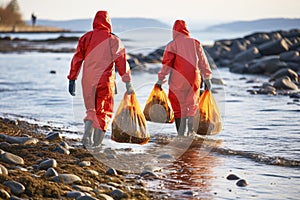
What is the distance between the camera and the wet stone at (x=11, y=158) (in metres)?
6.18

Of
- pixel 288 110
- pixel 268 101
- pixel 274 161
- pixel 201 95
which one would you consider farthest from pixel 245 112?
pixel 274 161

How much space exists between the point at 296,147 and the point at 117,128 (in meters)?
2.53

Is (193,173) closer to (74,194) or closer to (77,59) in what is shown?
(74,194)

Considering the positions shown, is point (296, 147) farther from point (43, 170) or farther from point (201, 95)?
point (43, 170)

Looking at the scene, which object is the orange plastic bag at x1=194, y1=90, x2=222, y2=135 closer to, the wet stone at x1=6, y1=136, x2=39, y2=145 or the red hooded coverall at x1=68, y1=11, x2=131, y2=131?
the red hooded coverall at x1=68, y1=11, x2=131, y2=131

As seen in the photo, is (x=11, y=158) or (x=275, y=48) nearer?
(x=11, y=158)

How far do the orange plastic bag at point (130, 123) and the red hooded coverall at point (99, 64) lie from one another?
0.23 metres

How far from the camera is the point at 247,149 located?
818 cm

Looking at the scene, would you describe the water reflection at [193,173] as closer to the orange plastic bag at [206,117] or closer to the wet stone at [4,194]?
the orange plastic bag at [206,117]

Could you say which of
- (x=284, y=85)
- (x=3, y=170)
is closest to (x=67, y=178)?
(x=3, y=170)

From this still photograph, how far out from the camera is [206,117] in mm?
8805

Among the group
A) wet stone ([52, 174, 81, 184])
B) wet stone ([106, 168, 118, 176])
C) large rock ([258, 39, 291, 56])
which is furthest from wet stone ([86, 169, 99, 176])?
large rock ([258, 39, 291, 56])

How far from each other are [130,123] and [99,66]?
83 centimetres

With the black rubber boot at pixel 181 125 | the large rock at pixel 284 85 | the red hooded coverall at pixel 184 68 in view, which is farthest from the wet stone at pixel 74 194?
the large rock at pixel 284 85
